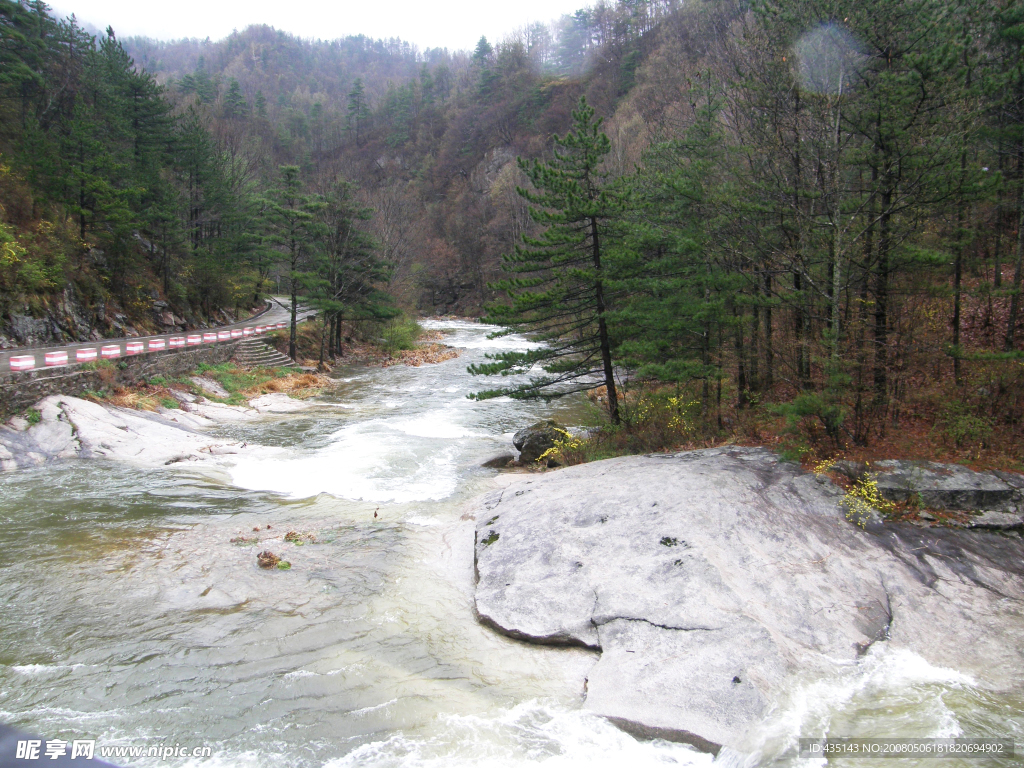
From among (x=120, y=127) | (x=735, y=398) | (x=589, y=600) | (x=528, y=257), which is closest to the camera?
(x=589, y=600)

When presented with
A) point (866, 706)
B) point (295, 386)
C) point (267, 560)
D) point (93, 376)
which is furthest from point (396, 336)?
point (866, 706)

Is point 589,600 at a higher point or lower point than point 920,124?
lower

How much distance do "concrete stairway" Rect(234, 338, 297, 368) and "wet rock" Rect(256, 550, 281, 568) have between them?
21.2 meters

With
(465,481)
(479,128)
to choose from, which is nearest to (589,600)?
(465,481)

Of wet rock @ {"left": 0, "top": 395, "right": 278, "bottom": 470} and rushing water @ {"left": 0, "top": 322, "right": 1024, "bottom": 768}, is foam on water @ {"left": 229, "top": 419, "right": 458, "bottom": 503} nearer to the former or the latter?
rushing water @ {"left": 0, "top": 322, "right": 1024, "bottom": 768}

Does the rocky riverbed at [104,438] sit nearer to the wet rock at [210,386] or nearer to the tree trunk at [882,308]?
the wet rock at [210,386]

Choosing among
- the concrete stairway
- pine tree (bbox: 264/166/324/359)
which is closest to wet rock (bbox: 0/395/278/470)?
the concrete stairway

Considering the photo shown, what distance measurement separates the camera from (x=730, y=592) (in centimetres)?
698

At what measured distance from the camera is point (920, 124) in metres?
9.45

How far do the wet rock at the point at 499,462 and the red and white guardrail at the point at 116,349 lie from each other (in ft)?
40.6

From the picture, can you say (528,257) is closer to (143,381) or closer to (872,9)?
(872,9)

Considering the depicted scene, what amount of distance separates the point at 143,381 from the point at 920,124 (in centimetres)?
2288

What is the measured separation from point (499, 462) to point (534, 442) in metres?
1.11

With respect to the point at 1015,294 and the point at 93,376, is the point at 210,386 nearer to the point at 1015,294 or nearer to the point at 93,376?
the point at 93,376
